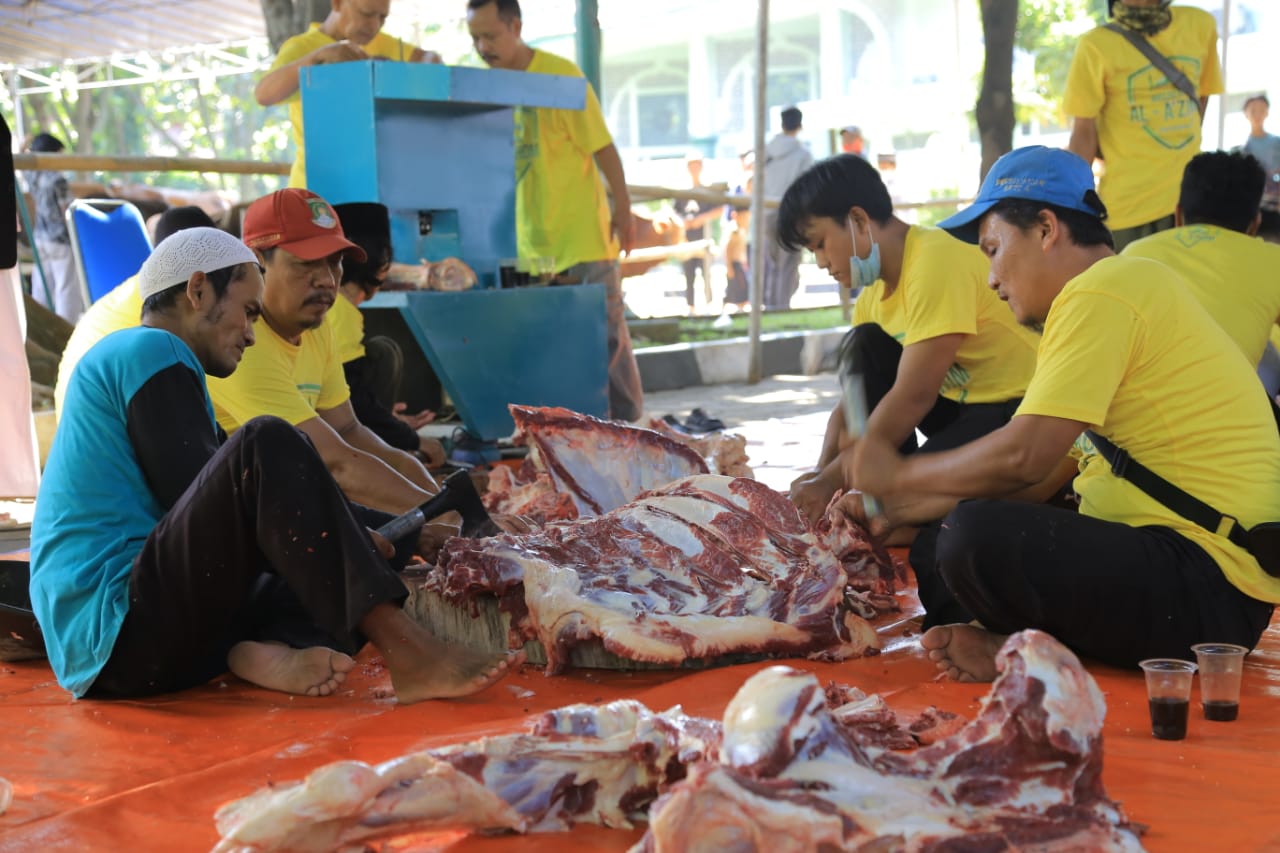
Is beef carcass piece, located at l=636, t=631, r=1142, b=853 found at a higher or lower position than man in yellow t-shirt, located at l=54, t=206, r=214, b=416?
lower

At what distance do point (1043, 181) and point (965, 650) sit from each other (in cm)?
111

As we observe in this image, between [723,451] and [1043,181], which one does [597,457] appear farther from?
[1043,181]

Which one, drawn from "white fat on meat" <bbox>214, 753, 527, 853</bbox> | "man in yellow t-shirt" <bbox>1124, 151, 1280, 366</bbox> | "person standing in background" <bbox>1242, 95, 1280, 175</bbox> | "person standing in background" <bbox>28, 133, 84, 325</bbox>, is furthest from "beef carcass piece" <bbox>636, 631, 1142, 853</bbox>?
"person standing in background" <bbox>1242, 95, 1280, 175</bbox>

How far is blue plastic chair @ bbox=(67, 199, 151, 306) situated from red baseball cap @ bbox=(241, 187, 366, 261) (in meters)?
3.69

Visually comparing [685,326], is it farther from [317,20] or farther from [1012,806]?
[1012,806]

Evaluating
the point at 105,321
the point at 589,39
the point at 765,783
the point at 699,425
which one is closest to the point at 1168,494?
the point at 765,783

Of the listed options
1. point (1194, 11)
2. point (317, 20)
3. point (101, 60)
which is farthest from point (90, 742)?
point (101, 60)

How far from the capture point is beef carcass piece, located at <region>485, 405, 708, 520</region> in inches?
163

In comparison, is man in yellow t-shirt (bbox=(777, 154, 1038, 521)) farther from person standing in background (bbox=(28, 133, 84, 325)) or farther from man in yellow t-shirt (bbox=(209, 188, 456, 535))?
person standing in background (bbox=(28, 133, 84, 325))

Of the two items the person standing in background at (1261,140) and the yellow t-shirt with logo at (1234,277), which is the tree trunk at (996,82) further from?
the yellow t-shirt with logo at (1234,277)

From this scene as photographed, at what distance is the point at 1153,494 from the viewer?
302 cm

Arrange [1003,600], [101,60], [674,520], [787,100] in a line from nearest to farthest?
[1003,600]
[674,520]
[101,60]
[787,100]

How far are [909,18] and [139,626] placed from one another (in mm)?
29781

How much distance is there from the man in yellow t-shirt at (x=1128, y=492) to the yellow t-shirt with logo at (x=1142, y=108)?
3485mm
